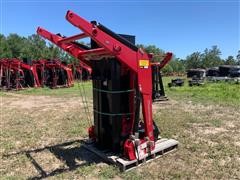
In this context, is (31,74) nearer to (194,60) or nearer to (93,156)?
(93,156)

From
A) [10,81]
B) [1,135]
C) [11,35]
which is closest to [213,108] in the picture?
[1,135]

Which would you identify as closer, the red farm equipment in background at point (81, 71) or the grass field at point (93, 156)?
the grass field at point (93, 156)

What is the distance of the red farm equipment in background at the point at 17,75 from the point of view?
755 inches

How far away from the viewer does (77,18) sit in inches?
148

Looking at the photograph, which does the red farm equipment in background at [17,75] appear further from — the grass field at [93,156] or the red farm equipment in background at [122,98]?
the red farm equipment in background at [122,98]

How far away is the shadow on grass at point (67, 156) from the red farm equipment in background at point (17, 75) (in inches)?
567

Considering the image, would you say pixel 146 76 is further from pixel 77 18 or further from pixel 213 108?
pixel 213 108

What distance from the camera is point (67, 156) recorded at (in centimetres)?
478

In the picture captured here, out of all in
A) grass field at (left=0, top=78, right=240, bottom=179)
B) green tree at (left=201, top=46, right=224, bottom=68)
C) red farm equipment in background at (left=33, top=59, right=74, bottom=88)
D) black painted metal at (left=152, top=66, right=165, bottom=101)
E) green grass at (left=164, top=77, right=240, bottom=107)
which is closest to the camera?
grass field at (left=0, top=78, right=240, bottom=179)

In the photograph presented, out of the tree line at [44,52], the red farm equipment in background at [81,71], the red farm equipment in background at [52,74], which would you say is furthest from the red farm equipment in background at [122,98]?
the tree line at [44,52]

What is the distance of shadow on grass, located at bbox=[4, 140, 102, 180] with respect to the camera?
4168mm

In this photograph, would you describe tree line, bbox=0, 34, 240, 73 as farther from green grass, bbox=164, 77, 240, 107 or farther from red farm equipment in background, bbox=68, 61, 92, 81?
green grass, bbox=164, 77, 240, 107

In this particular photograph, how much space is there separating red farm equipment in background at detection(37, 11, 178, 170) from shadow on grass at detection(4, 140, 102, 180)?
203 mm

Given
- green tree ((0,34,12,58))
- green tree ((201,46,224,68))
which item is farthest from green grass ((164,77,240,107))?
green tree ((201,46,224,68))
